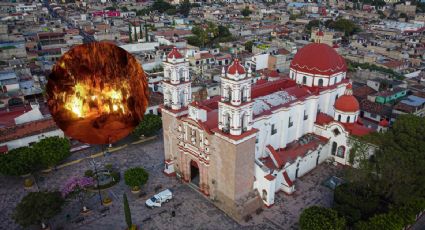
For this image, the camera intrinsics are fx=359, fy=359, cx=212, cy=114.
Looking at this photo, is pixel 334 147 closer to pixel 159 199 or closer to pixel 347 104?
pixel 347 104

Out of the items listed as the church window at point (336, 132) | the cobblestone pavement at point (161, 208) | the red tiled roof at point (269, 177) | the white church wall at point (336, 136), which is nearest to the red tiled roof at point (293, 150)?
the white church wall at point (336, 136)

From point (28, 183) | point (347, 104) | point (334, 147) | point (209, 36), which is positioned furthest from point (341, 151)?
point (209, 36)

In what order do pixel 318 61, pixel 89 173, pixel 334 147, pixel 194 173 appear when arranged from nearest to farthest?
pixel 89 173, pixel 194 173, pixel 334 147, pixel 318 61

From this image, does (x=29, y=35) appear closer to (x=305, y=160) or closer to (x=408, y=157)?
(x=305, y=160)

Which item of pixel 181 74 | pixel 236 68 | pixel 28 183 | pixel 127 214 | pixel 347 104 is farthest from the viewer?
pixel 347 104

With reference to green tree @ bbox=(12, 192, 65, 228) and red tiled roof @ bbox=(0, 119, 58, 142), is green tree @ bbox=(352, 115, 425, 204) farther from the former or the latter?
red tiled roof @ bbox=(0, 119, 58, 142)

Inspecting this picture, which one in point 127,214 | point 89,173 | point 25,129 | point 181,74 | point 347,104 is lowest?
point 89,173
